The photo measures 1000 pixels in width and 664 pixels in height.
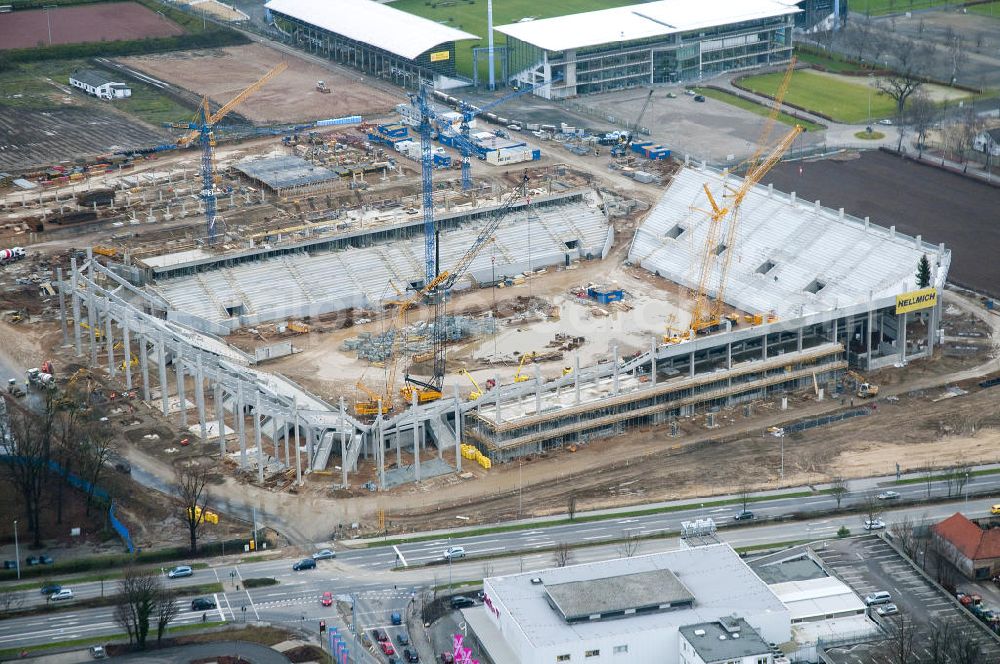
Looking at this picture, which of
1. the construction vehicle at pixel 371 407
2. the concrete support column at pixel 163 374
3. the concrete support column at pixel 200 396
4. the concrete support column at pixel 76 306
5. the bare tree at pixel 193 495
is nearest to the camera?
the bare tree at pixel 193 495

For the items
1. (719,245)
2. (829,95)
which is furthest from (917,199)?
(829,95)

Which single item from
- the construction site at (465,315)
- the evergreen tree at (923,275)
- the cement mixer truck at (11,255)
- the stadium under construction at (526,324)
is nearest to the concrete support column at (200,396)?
the stadium under construction at (526,324)

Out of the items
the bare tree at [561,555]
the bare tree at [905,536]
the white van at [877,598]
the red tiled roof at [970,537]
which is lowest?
the bare tree at [561,555]

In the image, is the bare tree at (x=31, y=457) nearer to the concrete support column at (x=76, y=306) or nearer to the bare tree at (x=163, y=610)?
the bare tree at (x=163, y=610)

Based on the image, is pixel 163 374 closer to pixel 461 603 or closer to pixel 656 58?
pixel 461 603

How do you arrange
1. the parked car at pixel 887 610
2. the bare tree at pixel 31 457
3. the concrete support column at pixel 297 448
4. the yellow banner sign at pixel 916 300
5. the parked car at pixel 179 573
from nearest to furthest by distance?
the parked car at pixel 887 610 → the parked car at pixel 179 573 → the bare tree at pixel 31 457 → the concrete support column at pixel 297 448 → the yellow banner sign at pixel 916 300

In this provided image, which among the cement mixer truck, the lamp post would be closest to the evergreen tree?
the lamp post

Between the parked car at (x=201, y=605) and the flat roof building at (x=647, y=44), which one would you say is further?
the flat roof building at (x=647, y=44)

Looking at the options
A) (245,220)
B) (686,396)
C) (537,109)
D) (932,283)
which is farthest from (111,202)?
(932,283)

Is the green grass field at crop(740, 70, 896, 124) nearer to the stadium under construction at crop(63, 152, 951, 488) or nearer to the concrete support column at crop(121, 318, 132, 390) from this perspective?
the stadium under construction at crop(63, 152, 951, 488)
